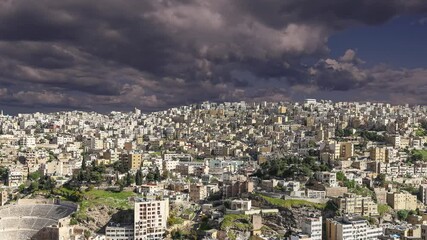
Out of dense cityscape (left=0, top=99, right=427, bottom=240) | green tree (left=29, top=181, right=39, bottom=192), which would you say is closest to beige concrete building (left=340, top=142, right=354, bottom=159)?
dense cityscape (left=0, top=99, right=427, bottom=240)

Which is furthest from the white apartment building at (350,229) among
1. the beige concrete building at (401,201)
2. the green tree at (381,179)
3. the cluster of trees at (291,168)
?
the green tree at (381,179)

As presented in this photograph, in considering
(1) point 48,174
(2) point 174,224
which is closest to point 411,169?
(2) point 174,224

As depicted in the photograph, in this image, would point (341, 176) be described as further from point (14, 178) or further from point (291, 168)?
point (14, 178)

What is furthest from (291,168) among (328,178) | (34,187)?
(34,187)

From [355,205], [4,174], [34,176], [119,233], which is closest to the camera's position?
[119,233]

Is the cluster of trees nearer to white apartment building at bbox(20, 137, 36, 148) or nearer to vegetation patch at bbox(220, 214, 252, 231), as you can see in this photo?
vegetation patch at bbox(220, 214, 252, 231)

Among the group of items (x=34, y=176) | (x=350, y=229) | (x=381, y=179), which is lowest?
(x=350, y=229)

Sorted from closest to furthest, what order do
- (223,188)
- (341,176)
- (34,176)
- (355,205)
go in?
(355,205), (223,188), (341,176), (34,176)
